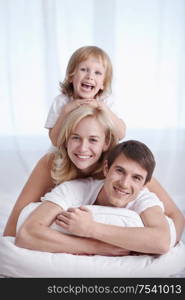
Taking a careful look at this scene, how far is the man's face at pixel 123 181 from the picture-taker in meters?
1.29

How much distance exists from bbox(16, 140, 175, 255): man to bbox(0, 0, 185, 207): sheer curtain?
5.15 ft

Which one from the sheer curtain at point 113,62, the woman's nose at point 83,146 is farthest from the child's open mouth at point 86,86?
the sheer curtain at point 113,62

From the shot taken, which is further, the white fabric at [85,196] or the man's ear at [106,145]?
the man's ear at [106,145]

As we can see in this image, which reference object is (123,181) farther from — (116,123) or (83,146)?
(116,123)

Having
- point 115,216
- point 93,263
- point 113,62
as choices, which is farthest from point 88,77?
point 113,62

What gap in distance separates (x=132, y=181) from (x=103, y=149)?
23 centimetres

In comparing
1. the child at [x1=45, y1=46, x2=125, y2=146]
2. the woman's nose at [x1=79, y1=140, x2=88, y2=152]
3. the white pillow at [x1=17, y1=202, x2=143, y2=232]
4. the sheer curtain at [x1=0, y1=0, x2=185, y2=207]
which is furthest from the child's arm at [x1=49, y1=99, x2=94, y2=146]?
the sheer curtain at [x1=0, y1=0, x2=185, y2=207]

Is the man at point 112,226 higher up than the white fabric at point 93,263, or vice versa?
the man at point 112,226

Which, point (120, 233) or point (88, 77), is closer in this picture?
point (120, 233)

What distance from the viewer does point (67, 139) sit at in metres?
1.48

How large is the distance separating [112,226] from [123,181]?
0.13 metres

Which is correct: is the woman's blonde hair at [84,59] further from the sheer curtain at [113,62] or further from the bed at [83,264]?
the sheer curtain at [113,62]

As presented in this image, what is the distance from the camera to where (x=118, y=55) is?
3.07 m

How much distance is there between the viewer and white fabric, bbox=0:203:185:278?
1.21m
